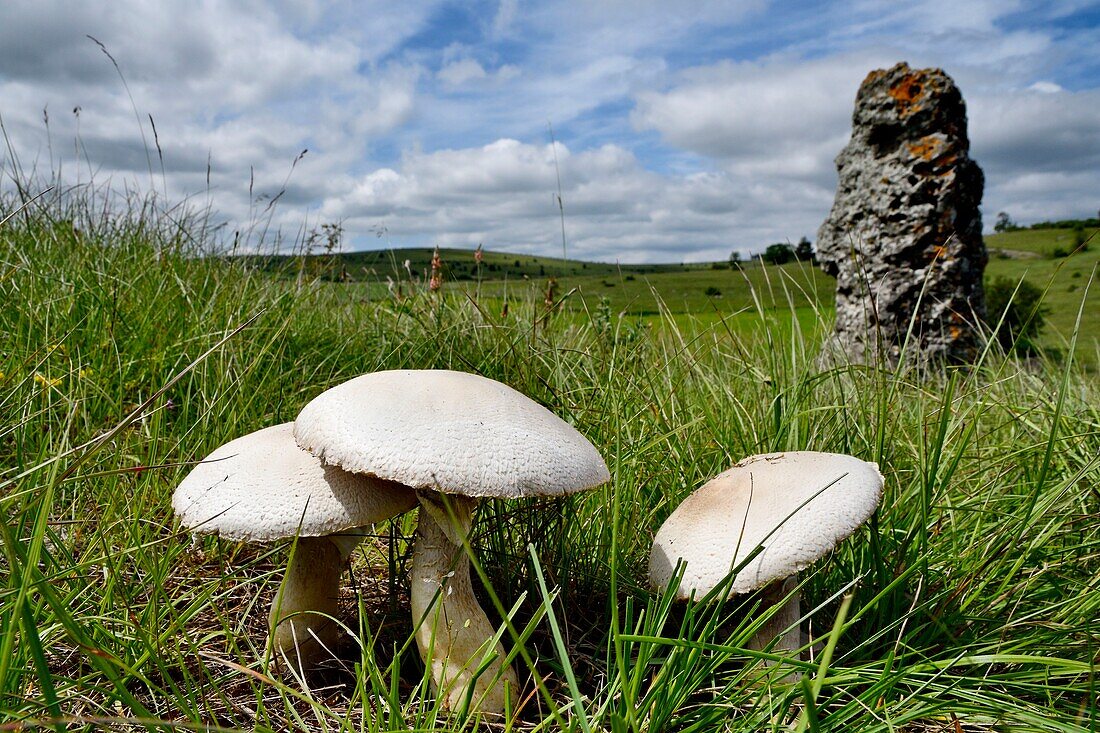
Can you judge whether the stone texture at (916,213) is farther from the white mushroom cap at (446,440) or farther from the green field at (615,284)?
the white mushroom cap at (446,440)

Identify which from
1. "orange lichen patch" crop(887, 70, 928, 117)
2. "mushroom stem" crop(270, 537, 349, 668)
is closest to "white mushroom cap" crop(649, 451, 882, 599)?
"mushroom stem" crop(270, 537, 349, 668)

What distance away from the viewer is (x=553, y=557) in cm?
226

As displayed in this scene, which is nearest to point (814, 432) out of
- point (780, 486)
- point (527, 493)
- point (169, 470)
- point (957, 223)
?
point (780, 486)

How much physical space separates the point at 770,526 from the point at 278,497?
3.89ft

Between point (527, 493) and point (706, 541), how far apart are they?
52 centimetres

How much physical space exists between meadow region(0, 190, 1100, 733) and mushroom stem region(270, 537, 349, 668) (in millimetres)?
77

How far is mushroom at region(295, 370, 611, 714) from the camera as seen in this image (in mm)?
1442

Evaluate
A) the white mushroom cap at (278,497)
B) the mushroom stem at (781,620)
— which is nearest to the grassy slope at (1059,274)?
the mushroom stem at (781,620)

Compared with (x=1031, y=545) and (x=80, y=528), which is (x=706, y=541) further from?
(x=80, y=528)

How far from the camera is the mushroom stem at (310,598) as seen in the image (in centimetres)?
195

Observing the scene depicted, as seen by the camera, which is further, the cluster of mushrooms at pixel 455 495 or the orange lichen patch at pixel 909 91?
the orange lichen patch at pixel 909 91

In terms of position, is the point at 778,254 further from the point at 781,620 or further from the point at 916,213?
the point at 916,213

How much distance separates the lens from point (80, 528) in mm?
2322

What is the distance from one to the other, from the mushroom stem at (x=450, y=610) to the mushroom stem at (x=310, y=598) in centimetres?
35
